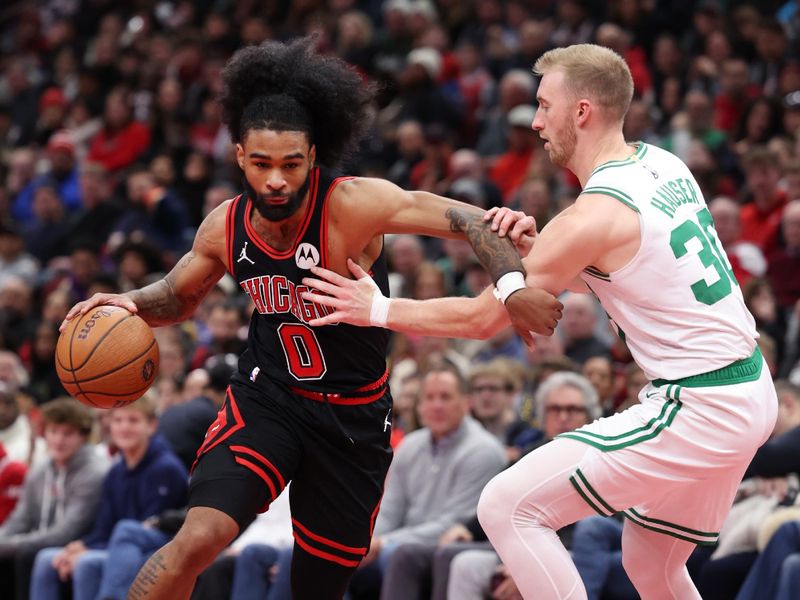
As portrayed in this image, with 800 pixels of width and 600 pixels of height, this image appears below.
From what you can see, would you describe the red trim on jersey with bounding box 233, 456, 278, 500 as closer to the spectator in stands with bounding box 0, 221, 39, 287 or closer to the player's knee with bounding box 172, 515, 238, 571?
the player's knee with bounding box 172, 515, 238, 571

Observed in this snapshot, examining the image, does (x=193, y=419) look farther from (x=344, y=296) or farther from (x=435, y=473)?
(x=344, y=296)

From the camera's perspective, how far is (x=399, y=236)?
1257 cm

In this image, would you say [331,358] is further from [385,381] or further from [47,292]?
[47,292]

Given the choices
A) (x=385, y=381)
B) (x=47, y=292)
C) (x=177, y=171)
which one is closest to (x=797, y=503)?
(x=385, y=381)

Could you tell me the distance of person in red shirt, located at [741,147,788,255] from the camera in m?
10.8

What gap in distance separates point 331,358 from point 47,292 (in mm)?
9100

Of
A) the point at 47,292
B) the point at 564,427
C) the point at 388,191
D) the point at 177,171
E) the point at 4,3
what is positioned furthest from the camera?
the point at 4,3

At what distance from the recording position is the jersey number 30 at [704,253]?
4.89 meters

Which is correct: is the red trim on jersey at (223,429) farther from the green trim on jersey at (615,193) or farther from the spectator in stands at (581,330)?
the spectator in stands at (581,330)

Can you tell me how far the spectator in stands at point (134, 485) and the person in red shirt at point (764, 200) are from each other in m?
5.27

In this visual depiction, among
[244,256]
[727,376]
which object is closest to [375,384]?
[244,256]

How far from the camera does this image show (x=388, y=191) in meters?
5.73

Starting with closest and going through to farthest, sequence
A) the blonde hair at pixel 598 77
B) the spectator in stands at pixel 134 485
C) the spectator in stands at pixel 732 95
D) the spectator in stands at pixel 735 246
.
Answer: the blonde hair at pixel 598 77 < the spectator in stands at pixel 134 485 < the spectator in stands at pixel 735 246 < the spectator in stands at pixel 732 95

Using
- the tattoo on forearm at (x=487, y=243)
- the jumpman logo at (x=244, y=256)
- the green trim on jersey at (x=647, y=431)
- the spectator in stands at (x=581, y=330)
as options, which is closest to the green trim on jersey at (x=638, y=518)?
the green trim on jersey at (x=647, y=431)
